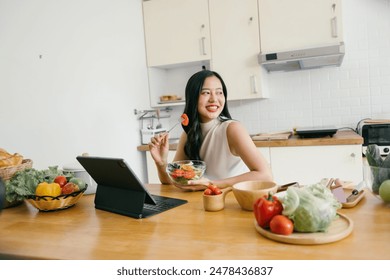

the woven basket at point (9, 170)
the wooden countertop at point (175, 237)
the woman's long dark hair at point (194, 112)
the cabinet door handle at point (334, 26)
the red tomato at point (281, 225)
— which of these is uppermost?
the cabinet door handle at point (334, 26)

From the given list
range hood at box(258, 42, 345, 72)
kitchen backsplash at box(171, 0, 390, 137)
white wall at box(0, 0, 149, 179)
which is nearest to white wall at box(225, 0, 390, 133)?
kitchen backsplash at box(171, 0, 390, 137)

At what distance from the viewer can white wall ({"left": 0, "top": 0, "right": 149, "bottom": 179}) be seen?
7.34 ft


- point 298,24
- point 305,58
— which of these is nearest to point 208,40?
point 298,24

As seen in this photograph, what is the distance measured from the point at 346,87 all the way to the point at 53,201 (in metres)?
2.93

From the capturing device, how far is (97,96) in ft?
9.66

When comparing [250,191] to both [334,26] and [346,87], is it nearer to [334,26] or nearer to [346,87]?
[334,26]

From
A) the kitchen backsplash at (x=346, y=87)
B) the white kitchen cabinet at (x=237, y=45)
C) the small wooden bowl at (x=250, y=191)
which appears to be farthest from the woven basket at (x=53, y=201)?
the kitchen backsplash at (x=346, y=87)

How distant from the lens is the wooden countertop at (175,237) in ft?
3.04

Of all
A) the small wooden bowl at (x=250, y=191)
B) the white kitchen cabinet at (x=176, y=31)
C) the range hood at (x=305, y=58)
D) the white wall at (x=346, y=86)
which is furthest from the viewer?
the white kitchen cabinet at (x=176, y=31)

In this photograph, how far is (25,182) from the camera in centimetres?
156

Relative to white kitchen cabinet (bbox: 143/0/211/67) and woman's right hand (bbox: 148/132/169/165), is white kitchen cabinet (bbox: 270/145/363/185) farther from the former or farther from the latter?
woman's right hand (bbox: 148/132/169/165)

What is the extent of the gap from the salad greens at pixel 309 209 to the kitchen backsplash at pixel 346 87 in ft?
8.52

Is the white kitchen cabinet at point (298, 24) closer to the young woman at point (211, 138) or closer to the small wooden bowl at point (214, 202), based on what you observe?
the young woman at point (211, 138)

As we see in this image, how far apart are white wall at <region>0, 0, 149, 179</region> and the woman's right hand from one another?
0.94 metres
